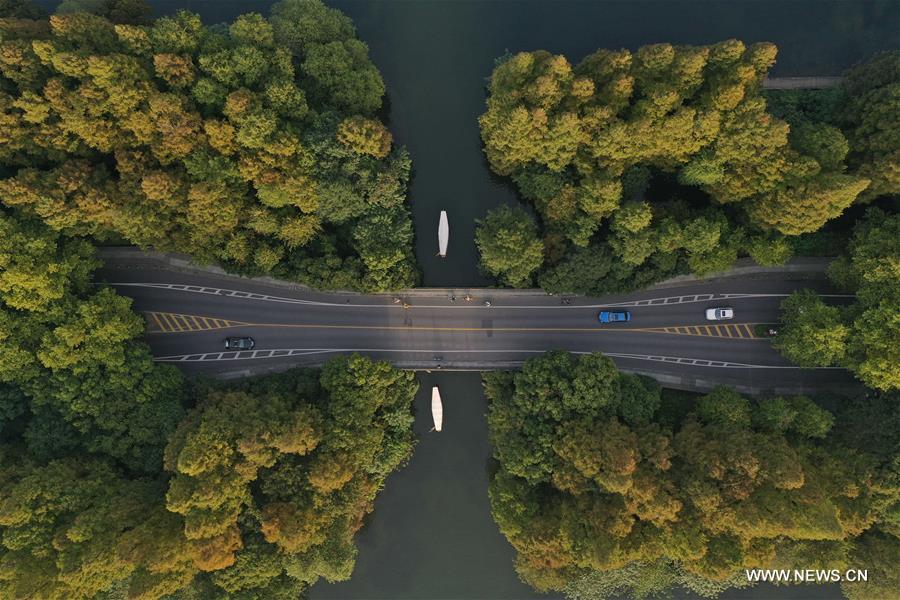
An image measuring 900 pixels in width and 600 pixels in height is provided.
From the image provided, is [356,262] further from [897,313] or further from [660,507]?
[897,313]

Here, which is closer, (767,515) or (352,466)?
(767,515)

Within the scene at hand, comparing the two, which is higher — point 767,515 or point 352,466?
point 352,466

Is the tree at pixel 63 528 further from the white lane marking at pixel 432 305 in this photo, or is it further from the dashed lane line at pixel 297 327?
the white lane marking at pixel 432 305

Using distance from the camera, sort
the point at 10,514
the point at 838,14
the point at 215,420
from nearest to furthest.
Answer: the point at 10,514 → the point at 215,420 → the point at 838,14

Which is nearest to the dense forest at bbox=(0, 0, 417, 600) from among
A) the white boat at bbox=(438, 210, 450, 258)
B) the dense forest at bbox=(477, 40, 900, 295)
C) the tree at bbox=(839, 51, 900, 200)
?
the white boat at bbox=(438, 210, 450, 258)

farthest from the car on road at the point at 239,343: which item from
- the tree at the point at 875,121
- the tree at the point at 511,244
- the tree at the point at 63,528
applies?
the tree at the point at 875,121

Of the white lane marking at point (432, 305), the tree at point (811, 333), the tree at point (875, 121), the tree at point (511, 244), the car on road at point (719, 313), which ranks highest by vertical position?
the tree at point (875, 121)

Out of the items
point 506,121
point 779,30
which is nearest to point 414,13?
point 506,121
